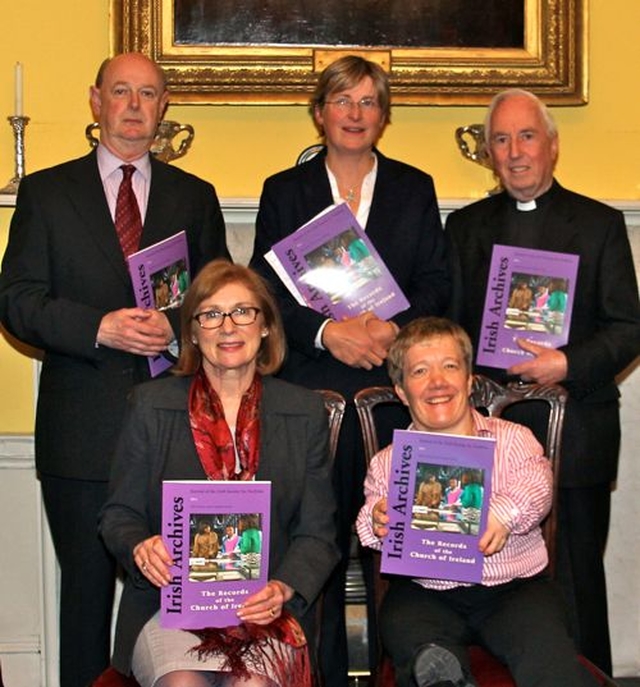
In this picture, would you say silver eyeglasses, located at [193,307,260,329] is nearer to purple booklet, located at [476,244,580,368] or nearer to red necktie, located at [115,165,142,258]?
red necktie, located at [115,165,142,258]

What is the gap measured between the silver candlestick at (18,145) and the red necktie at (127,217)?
84 cm

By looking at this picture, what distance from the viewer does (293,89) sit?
189 inches

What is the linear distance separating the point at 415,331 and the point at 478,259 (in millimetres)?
666

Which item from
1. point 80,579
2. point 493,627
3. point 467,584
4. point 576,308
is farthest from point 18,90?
point 493,627

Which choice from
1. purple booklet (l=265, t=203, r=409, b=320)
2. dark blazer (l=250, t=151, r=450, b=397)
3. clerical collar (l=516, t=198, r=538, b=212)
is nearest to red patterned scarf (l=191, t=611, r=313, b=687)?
dark blazer (l=250, t=151, r=450, b=397)

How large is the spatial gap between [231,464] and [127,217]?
0.97m

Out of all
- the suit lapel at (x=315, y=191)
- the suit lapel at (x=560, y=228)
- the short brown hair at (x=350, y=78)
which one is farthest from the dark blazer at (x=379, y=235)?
the suit lapel at (x=560, y=228)

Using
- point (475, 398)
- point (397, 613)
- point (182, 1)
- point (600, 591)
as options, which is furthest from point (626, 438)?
point (182, 1)

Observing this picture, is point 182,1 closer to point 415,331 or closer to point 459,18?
point 459,18

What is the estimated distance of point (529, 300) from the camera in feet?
12.4

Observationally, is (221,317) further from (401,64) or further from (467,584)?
(401,64)

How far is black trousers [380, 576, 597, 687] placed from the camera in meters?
3.05

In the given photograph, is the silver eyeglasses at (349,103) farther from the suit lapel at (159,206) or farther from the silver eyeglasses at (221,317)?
the silver eyeglasses at (221,317)

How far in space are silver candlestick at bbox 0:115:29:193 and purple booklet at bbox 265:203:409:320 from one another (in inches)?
48.6
